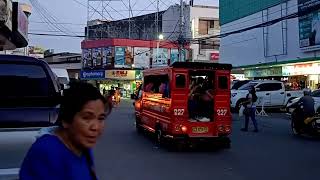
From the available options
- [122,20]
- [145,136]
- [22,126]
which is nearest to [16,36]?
[145,136]

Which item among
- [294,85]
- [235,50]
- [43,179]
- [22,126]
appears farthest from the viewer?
[235,50]

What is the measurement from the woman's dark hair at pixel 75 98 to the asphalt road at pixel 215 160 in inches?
272

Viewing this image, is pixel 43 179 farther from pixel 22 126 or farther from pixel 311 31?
pixel 311 31

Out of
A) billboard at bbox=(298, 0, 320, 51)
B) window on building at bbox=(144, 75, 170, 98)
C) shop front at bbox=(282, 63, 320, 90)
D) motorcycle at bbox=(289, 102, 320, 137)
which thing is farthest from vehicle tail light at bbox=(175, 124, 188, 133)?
shop front at bbox=(282, 63, 320, 90)

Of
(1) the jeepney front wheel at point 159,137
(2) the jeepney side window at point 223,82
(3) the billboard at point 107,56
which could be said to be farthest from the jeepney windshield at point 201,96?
(3) the billboard at point 107,56

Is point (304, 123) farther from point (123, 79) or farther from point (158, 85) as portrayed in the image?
Answer: point (123, 79)

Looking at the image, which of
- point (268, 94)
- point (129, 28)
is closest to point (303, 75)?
point (268, 94)

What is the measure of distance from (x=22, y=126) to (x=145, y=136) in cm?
1198

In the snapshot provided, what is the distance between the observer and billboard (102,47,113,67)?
63.5 metres

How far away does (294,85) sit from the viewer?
36250 mm

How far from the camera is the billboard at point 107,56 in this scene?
6347 centimetres

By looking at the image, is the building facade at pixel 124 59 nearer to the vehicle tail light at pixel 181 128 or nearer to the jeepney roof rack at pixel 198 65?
the jeepney roof rack at pixel 198 65

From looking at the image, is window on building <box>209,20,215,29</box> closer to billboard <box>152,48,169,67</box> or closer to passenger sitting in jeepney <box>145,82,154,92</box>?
billboard <box>152,48,169,67</box>

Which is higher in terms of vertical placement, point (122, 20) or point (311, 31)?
point (122, 20)
